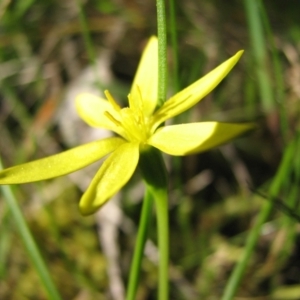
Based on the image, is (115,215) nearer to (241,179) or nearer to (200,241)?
(200,241)

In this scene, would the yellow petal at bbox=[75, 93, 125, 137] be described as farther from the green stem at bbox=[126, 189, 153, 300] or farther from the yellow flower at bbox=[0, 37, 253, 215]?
the green stem at bbox=[126, 189, 153, 300]

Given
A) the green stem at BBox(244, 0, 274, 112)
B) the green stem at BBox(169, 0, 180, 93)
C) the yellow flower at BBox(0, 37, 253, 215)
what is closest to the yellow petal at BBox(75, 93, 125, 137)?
the yellow flower at BBox(0, 37, 253, 215)

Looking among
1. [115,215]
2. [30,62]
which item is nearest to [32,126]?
[30,62]

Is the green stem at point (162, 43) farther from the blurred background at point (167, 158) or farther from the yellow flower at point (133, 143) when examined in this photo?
the blurred background at point (167, 158)

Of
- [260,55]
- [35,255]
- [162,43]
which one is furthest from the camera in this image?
[260,55]

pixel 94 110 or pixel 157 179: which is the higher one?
pixel 94 110

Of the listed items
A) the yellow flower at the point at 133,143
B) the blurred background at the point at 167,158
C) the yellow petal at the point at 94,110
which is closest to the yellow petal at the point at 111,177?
the yellow flower at the point at 133,143

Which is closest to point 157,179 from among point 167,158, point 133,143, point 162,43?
point 133,143

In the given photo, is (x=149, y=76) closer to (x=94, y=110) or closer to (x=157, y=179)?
(x=94, y=110)
